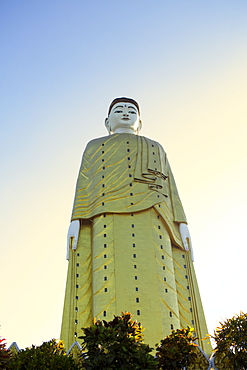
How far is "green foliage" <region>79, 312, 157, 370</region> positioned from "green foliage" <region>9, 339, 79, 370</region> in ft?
3.82

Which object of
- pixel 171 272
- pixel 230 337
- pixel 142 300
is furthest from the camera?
pixel 171 272

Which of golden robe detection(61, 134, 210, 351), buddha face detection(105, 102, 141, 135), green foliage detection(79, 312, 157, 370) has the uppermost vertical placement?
buddha face detection(105, 102, 141, 135)

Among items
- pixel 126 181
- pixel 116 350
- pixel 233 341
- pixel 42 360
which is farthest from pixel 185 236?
pixel 42 360

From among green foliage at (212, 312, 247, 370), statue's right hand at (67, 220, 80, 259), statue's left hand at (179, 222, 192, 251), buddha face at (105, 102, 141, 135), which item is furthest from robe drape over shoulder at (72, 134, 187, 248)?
green foliage at (212, 312, 247, 370)

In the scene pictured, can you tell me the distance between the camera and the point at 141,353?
15.2 metres

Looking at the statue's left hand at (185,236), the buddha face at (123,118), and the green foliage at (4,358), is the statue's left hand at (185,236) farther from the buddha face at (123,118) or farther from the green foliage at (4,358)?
the green foliage at (4,358)

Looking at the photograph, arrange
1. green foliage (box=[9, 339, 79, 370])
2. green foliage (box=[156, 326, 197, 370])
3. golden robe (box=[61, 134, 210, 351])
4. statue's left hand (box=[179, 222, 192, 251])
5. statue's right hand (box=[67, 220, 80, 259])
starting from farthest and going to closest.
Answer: statue's left hand (box=[179, 222, 192, 251]) < statue's right hand (box=[67, 220, 80, 259]) < golden robe (box=[61, 134, 210, 351]) < green foliage (box=[156, 326, 197, 370]) < green foliage (box=[9, 339, 79, 370])

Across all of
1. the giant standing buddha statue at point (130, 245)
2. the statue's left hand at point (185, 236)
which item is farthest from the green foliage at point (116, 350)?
the statue's left hand at point (185, 236)

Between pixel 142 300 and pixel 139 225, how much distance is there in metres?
4.47

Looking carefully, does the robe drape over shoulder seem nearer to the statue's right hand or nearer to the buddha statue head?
the statue's right hand

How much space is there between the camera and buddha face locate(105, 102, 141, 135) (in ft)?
104

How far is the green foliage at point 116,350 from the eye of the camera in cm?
1502

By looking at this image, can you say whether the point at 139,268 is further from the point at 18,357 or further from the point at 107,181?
the point at 18,357

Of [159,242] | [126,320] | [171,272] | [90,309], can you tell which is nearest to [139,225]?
[159,242]
